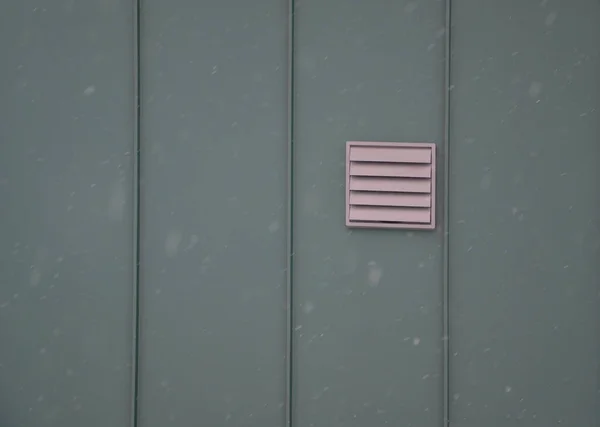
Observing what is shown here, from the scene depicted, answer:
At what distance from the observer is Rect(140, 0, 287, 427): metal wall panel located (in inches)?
95.3

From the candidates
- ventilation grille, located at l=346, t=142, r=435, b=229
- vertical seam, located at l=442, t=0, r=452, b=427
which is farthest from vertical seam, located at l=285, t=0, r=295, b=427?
A: vertical seam, located at l=442, t=0, r=452, b=427

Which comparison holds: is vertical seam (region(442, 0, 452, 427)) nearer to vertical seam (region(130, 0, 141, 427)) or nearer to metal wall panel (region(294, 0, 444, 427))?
metal wall panel (region(294, 0, 444, 427))

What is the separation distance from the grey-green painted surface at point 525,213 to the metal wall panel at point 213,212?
22.9 inches

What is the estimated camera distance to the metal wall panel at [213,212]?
7.95ft

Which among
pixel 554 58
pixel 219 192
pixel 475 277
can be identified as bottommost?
pixel 475 277

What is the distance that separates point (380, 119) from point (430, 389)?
870 millimetres

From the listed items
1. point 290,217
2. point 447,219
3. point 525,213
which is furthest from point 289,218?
point 525,213

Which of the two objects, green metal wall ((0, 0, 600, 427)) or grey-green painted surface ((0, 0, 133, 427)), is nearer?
green metal wall ((0, 0, 600, 427))

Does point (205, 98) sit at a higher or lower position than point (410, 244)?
higher

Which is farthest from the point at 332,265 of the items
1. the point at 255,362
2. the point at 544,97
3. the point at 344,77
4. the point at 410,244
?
the point at 544,97

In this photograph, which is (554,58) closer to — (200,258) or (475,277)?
(475,277)

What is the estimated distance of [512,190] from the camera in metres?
2.31

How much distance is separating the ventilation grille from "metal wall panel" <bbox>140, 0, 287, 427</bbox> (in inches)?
9.2

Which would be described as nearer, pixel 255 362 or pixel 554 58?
pixel 554 58
